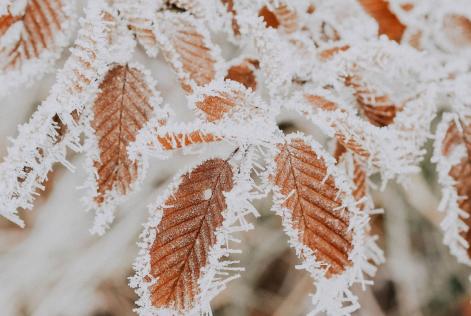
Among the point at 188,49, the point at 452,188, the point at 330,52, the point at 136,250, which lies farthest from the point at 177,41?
the point at 136,250

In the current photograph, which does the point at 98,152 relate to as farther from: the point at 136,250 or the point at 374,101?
the point at 136,250

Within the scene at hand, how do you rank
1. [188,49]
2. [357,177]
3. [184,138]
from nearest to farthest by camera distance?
[184,138], [188,49], [357,177]

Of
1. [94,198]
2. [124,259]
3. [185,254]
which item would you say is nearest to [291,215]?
[185,254]

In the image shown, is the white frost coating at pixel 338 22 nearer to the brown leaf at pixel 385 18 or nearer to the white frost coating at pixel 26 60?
the brown leaf at pixel 385 18

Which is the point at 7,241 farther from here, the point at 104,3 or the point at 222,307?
the point at 104,3

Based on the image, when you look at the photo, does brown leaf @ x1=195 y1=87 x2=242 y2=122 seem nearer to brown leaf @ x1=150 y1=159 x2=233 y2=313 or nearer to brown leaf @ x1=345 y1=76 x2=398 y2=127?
brown leaf @ x1=150 y1=159 x2=233 y2=313
